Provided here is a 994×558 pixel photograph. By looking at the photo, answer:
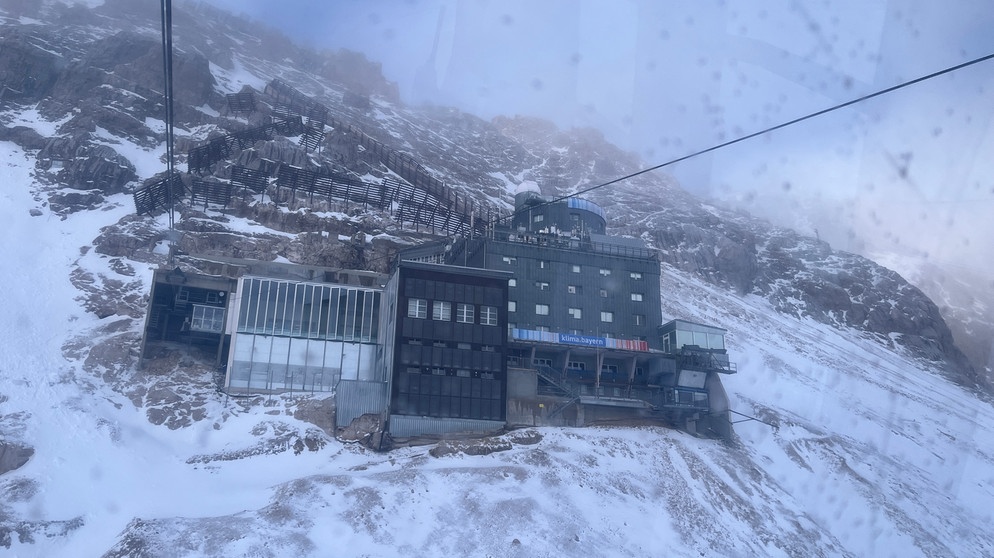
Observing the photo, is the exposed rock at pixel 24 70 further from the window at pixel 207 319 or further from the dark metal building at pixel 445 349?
the dark metal building at pixel 445 349

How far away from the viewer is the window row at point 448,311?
1769 inches

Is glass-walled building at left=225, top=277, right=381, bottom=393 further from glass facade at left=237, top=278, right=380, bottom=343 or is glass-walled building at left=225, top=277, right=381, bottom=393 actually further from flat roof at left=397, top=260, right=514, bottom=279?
flat roof at left=397, top=260, right=514, bottom=279

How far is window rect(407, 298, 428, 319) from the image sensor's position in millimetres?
44781

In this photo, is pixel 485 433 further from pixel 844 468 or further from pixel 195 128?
pixel 195 128

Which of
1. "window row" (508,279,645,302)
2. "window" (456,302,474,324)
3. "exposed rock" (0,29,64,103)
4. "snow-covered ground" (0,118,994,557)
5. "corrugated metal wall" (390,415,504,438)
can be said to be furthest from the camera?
"exposed rock" (0,29,64,103)

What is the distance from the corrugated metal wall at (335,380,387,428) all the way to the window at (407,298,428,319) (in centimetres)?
432

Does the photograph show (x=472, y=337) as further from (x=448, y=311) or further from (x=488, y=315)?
(x=448, y=311)

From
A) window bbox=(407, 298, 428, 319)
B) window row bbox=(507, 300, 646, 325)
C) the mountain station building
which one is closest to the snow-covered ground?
the mountain station building

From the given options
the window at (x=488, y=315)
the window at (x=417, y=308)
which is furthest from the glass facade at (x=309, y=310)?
the window at (x=488, y=315)

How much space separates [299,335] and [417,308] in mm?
7607

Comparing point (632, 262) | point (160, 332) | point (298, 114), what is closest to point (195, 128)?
point (298, 114)

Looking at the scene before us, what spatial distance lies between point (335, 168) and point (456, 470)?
41221 millimetres

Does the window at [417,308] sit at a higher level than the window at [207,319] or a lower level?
higher

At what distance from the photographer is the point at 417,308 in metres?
45.0
